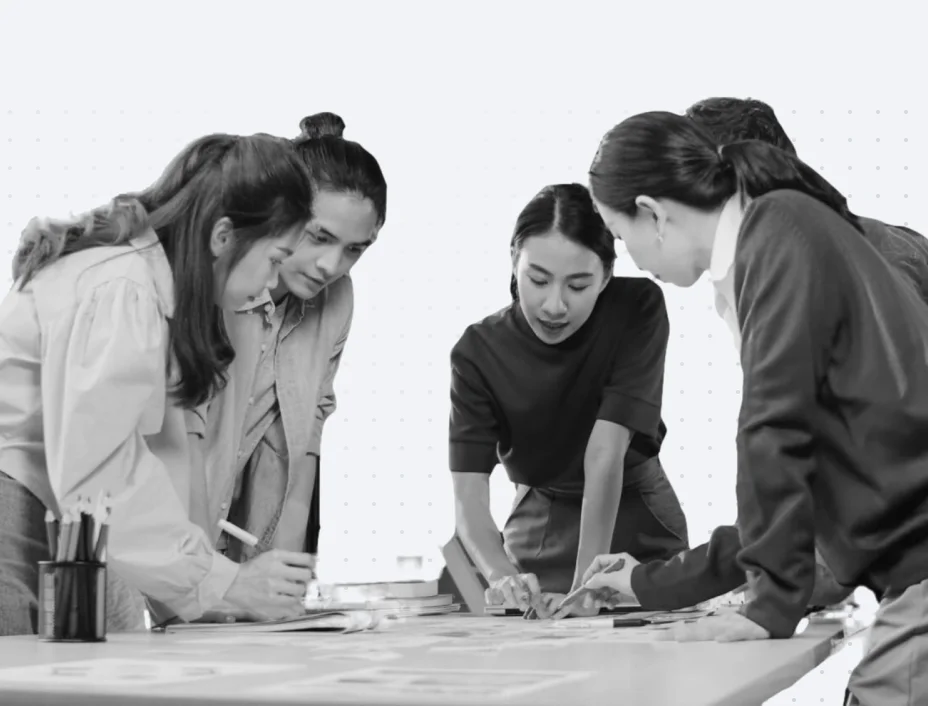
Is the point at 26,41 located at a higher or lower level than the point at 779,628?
higher

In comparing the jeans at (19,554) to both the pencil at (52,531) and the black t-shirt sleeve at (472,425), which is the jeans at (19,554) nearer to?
the pencil at (52,531)

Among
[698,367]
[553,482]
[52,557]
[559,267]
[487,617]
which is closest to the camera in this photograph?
[52,557]

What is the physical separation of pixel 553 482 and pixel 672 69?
1.48m

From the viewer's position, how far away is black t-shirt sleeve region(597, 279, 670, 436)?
2154 mm

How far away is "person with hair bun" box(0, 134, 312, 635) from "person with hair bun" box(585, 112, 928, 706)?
577 millimetres

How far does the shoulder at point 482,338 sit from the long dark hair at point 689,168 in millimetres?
819

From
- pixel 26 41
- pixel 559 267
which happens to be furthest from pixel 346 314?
pixel 26 41

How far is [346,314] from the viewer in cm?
218

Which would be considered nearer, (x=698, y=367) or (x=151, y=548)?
(x=151, y=548)

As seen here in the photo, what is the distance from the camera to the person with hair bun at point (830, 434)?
1.06 meters

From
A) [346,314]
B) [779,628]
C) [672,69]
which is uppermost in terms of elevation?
[672,69]

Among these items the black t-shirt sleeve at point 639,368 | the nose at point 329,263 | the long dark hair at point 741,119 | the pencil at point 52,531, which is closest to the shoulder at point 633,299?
the black t-shirt sleeve at point 639,368

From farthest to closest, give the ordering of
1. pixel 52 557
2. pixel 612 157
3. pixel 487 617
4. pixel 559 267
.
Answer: pixel 559 267 → pixel 487 617 → pixel 612 157 → pixel 52 557

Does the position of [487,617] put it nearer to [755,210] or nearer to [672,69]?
[755,210]
